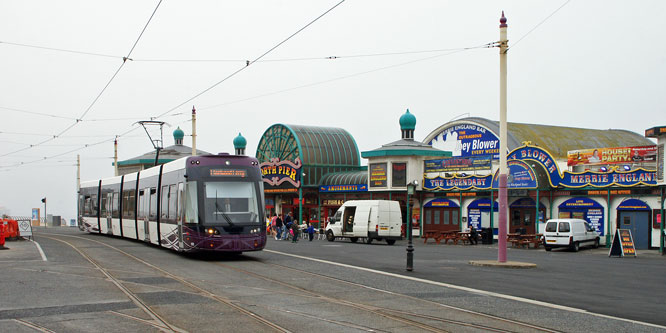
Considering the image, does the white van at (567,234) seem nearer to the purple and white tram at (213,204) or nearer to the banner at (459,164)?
the banner at (459,164)

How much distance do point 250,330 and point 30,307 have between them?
14.4 ft

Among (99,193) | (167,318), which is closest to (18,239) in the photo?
(99,193)

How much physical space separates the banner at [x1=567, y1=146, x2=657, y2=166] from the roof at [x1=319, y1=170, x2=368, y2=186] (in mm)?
18110

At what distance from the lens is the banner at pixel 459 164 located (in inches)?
1703

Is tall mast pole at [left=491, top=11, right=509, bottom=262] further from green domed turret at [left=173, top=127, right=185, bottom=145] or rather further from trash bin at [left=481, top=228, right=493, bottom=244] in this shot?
green domed turret at [left=173, top=127, right=185, bottom=145]

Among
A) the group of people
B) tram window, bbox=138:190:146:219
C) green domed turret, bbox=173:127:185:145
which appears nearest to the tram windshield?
tram window, bbox=138:190:146:219

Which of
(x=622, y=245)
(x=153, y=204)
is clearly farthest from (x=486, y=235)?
(x=153, y=204)

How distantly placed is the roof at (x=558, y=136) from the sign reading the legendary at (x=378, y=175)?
11.1 metres

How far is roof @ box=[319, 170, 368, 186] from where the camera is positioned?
53031 mm

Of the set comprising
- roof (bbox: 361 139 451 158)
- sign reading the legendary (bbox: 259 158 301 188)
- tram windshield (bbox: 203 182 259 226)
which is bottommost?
tram windshield (bbox: 203 182 259 226)

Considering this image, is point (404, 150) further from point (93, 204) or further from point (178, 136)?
point (178, 136)

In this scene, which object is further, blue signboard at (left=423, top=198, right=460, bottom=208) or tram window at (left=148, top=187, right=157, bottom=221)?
blue signboard at (left=423, top=198, right=460, bottom=208)

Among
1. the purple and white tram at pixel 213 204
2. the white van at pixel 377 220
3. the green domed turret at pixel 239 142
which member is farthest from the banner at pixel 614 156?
the green domed turret at pixel 239 142

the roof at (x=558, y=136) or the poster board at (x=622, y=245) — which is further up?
the roof at (x=558, y=136)
